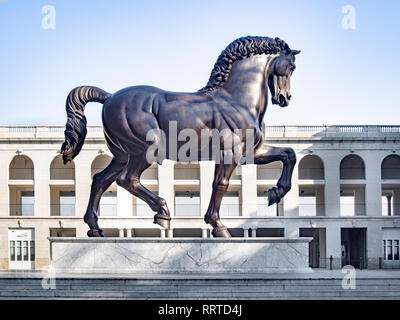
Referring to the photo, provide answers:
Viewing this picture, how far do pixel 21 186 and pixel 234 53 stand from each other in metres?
39.1

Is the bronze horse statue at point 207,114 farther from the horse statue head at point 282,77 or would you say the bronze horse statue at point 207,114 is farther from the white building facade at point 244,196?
the white building facade at point 244,196

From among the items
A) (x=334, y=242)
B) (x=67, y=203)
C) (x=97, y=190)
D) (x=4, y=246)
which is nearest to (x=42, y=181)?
(x=67, y=203)

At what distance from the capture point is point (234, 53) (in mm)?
13391

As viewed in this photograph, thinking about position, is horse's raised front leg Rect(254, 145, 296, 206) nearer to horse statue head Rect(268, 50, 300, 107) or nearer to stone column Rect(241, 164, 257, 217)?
horse statue head Rect(268, 50, 300, 107)

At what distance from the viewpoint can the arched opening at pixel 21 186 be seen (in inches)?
1902

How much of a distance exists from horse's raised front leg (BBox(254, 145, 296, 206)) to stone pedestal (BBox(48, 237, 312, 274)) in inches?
43.8

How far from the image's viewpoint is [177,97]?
13172mm

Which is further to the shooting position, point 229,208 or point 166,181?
point 229,208

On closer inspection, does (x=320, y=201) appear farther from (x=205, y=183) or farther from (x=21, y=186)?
(x=21, y=186)

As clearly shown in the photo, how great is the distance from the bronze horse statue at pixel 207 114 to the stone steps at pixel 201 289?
2.34 m

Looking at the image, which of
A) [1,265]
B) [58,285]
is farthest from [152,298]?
[1,265]
